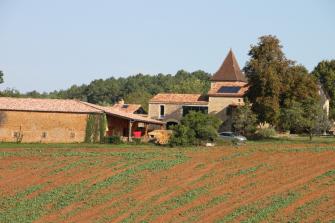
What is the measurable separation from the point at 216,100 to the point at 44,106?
959 inches

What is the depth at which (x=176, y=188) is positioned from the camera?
25.0 meters

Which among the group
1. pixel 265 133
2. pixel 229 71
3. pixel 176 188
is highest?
pixel 229 71

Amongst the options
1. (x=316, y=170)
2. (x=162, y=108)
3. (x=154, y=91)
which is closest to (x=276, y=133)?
(x=162, y=108)

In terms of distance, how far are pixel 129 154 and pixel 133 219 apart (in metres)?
12.0

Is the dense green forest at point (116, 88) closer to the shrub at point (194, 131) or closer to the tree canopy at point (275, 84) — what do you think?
the tree canopy at point (275, 84)

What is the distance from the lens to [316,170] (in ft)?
85.6

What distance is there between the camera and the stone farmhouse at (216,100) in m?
74.2

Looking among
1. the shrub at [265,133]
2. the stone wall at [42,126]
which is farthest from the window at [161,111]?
the stone wall at [42,126]

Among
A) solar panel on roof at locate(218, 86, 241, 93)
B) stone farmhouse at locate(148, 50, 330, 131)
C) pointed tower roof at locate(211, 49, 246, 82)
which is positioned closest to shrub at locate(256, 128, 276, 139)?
stone farmhouse at locate(148, 50, 330, 131)

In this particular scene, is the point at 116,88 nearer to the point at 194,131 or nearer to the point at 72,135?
the point at 72,135

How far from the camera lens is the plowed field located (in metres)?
21.9

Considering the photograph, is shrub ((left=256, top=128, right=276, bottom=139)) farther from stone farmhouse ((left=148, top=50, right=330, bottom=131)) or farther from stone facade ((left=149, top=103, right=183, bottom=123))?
stone facade ((left=149, top=103, right=183, bottom=123))

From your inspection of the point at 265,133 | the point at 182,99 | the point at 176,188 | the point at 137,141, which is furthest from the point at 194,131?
the point at 182,99

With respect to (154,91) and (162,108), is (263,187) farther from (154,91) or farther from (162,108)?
(154,91)
